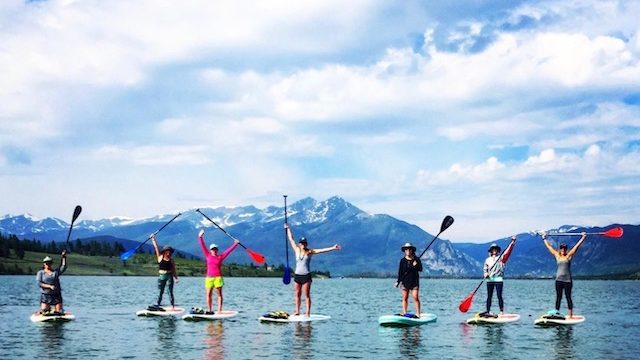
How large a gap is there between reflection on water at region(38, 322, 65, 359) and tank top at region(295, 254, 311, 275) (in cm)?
1061

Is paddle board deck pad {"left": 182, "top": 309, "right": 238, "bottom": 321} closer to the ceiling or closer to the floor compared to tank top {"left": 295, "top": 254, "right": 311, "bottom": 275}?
closer to the floor

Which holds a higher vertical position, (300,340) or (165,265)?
(165,265)

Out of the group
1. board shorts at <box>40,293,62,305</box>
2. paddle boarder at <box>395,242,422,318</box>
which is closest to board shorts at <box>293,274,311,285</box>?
paddle boarder at <box>395,242,422,318</box>

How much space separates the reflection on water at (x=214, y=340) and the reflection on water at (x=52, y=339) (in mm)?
4834

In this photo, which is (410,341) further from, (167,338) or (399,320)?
(167,338)

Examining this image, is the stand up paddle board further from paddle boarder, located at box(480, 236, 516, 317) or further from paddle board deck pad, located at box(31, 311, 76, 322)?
paddle board deck pad, located at box(31, 311, 76, 322)

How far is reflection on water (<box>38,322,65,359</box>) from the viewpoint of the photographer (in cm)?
2466

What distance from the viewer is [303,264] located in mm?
34688

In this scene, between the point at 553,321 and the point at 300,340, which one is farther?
the point at 553,321

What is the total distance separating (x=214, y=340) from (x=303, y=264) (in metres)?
7.19

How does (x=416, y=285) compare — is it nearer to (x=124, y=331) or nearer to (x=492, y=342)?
(x=492, y=342)

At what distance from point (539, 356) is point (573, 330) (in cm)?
1014

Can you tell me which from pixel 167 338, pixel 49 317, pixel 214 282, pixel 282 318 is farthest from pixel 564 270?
pixel 49 317

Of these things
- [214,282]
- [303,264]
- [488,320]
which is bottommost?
[488,320]
